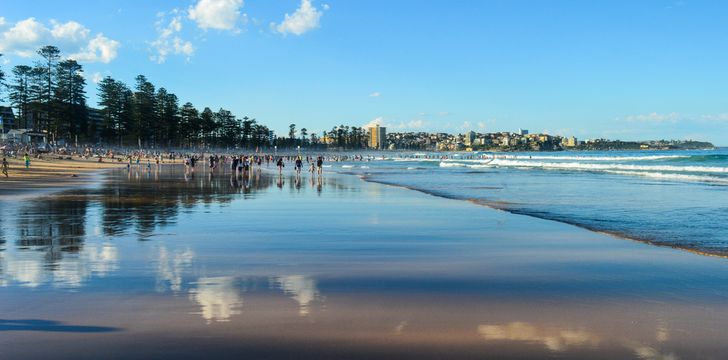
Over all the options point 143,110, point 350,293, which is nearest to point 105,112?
point 143,110

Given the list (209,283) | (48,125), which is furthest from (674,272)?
(48,125)

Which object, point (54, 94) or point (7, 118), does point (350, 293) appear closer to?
point (54, 94)

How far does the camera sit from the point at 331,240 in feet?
38.9

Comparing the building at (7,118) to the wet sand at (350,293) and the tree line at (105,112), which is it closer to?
the tree line at (105,112)

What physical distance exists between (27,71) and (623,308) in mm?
109545

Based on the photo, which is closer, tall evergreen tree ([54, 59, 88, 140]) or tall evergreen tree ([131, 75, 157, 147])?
tall evergreen tree ([54, 59, 88, 140])

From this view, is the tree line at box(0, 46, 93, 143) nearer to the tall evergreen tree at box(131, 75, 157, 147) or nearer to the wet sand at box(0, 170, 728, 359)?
the tall evergreen tree at box(131, 75, 157, 147)

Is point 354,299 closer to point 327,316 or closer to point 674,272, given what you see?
point 327,316

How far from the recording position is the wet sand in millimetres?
5297

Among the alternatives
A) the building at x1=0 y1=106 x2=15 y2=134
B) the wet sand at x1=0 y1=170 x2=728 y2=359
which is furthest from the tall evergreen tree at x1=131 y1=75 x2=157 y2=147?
the wet sand at x1=0 y1=170 x2=728 y2=359

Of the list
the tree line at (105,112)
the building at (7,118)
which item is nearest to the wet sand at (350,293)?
the tree line at (105,112)

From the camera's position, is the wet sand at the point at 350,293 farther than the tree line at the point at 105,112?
No

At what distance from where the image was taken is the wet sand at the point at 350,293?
5.30m

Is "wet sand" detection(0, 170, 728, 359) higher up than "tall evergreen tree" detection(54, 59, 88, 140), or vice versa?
"tall evergreen tree" detection(54, 59, 88, 140)
